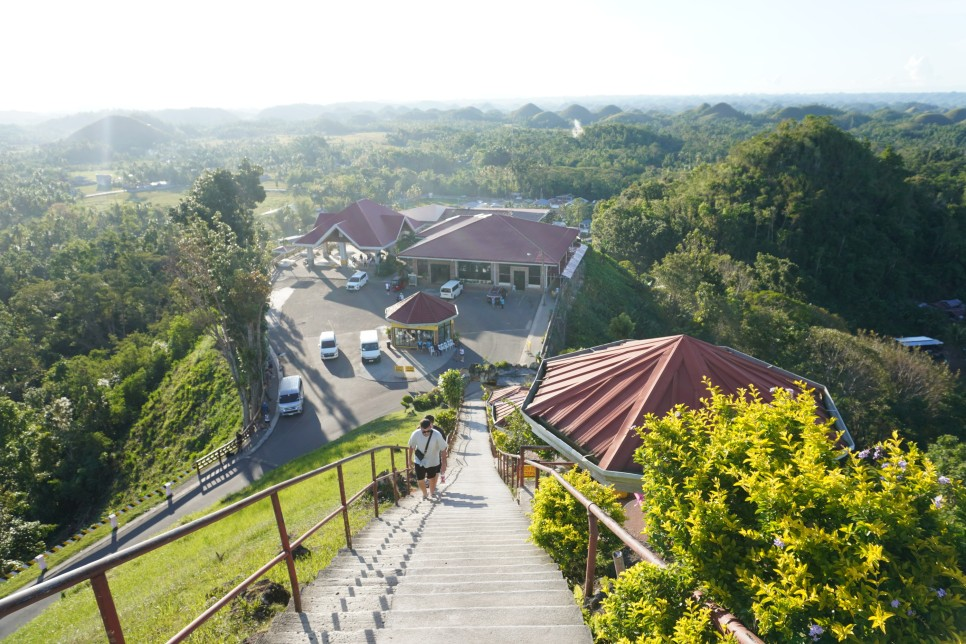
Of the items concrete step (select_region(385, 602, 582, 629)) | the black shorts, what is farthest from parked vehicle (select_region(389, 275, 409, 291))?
concrete step (select_region(385, 602, 582, 629))

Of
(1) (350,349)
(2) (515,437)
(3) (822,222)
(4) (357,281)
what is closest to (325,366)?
(1) (350,349)

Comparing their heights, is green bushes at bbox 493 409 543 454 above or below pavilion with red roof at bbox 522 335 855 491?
below

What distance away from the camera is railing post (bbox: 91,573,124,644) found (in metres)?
2.51

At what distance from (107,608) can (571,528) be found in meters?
3.70

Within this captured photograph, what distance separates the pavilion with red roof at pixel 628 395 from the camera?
782 centimetres

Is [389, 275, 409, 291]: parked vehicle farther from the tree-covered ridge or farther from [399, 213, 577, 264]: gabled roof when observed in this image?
the tree-covered ridge

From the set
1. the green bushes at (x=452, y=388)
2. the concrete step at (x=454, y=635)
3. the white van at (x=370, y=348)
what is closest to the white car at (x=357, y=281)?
the white van at (x=370, y=348)

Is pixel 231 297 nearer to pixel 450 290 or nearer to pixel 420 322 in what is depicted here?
pixel 420 322

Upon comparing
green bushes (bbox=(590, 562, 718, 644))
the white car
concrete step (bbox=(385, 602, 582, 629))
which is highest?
green bushes (bbox=(590, 562, 718, 644))

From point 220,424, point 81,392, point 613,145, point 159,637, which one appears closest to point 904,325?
point 220,424

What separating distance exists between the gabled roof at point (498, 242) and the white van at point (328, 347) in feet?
30.0

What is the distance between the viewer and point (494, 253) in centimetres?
3164

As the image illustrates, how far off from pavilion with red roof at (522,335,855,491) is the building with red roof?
69.8 feet

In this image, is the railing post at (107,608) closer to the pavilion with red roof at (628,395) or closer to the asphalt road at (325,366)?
the pavilion with red roof at (628,395)
